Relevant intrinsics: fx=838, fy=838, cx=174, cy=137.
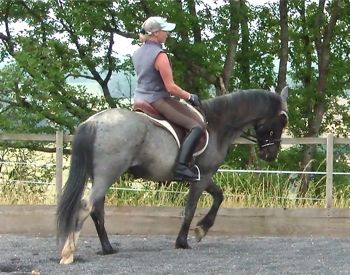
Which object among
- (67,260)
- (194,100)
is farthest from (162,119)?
(67,260)

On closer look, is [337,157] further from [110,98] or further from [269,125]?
[269,125]

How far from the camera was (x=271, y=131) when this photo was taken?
30.9 feet

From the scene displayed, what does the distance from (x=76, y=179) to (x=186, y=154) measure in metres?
1.14

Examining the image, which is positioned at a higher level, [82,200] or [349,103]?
[349,103]

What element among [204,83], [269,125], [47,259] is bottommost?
[47,259]

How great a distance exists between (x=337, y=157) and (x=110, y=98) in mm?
4262

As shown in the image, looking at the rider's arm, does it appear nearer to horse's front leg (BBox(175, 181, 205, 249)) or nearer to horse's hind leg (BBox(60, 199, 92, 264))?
horse's front leg (BBox(175, 181, 205, 249))

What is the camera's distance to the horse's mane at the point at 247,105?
29.9ft

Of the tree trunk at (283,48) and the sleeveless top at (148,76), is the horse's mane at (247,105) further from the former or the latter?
the tree trunk at (283,48)

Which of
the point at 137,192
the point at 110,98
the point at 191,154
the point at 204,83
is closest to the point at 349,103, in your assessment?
the point at 204,83

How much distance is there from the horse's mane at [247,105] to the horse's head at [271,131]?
82mm

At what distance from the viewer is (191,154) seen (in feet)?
27.6

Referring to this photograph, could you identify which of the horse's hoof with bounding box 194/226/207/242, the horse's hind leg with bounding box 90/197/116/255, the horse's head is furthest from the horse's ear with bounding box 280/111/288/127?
the horse's hind leg with bounding box 90/197/116/255

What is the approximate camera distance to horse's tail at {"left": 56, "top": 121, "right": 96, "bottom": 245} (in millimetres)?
7875
